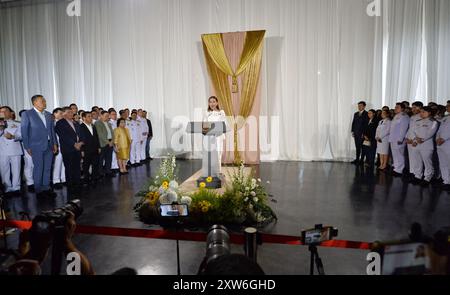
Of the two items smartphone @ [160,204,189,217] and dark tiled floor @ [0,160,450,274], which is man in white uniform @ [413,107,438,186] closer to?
dark tiled floor @ [0,160,450,274]

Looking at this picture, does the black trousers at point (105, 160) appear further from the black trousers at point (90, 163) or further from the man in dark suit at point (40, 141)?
the man in dark suit at point (40, 141)

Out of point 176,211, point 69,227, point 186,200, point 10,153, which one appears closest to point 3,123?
point 10,153

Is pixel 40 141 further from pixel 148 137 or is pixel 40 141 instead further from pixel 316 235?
pixel 316 235

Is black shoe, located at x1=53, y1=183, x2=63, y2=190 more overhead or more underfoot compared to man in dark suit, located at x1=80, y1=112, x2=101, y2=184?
more underfoot

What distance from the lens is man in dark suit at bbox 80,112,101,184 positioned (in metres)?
6.46

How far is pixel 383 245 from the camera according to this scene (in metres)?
1.31

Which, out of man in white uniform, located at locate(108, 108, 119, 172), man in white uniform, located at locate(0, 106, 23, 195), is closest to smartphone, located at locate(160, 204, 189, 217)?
man in white uniform, located at locate(0, 106, 23, 195)

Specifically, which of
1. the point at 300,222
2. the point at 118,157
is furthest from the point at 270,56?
the point at 300,222

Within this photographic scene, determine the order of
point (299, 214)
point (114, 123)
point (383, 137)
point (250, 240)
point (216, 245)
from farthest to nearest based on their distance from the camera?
1. point (114, 123)
2. point (383, 137)
3. point (299, 214)
4. point (250, 240)
5. point (216, 245)

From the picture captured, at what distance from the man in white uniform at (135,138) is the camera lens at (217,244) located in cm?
735

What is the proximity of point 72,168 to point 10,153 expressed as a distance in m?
1.07

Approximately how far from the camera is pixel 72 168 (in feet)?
20.5

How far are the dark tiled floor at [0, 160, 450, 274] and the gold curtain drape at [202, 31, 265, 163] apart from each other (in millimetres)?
1975

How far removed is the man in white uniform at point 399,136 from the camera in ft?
23.2
